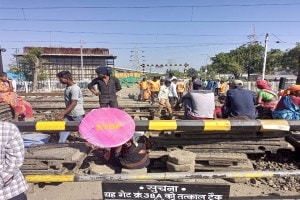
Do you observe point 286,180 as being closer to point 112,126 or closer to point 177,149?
point 177,149

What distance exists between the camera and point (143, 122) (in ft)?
7.56

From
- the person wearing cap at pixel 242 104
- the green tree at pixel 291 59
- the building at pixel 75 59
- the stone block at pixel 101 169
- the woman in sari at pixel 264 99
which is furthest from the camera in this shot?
the green tree at pixel 291 59

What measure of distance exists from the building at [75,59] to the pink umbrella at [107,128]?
187ft

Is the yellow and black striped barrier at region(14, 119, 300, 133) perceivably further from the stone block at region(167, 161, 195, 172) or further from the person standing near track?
the person standing near track

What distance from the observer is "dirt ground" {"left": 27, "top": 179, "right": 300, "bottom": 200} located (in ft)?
11.3

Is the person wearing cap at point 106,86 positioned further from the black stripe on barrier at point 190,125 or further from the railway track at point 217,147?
the black stripe on barrier at point 190,125

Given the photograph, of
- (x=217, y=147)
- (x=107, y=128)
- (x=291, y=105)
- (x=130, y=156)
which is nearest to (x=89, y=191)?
(x=130, y=156)

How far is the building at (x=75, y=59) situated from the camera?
58869mm

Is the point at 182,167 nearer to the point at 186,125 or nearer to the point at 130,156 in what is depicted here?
the point at 130,156

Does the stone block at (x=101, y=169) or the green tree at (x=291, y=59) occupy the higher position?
the green tree at (x=291, y=59)

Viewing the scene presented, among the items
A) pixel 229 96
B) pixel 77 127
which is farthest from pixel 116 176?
pixel 229 96

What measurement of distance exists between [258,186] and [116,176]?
253 cm

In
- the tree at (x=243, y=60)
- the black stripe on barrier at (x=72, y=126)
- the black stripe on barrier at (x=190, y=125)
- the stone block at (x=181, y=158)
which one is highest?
the tree at (x=243, y=60)

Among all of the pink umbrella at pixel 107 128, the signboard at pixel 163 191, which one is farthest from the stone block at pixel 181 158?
the signboard at pixel 163 191
